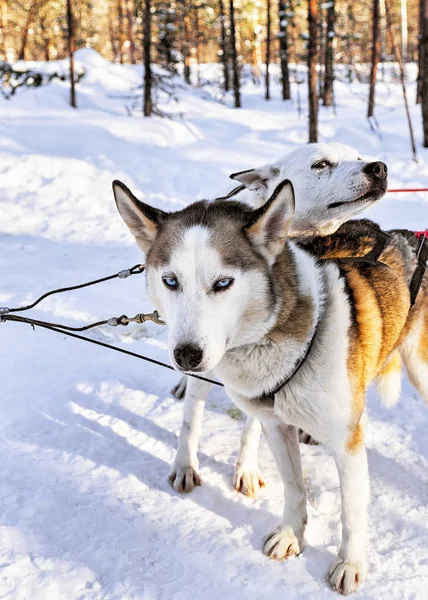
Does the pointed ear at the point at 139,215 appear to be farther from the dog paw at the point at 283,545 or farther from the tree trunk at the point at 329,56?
the tree trunk at the point at 329,56

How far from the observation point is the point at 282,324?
2189 mm

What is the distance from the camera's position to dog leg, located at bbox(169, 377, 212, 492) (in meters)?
3.10

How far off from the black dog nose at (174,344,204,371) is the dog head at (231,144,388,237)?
1.40 metres

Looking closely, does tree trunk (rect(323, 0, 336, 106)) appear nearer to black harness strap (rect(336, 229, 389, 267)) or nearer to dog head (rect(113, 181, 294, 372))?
black harness strap (rect(336, 229, 389, 267))

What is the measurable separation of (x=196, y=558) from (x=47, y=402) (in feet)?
5.53

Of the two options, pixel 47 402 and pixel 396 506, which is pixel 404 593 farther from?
pixel 47 402

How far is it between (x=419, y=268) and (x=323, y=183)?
747mm

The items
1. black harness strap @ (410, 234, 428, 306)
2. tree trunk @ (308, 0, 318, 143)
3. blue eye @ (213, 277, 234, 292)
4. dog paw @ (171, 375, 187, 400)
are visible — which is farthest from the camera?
tree trunk @ (308, 0, 318, 143)

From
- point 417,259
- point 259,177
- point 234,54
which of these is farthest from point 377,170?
point 234,54

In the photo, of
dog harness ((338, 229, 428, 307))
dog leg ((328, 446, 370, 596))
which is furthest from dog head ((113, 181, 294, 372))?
dog leg ((328, 446, 370, 596))

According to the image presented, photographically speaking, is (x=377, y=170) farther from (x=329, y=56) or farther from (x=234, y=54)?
(x=234, y=54)

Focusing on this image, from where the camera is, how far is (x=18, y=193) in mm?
9945

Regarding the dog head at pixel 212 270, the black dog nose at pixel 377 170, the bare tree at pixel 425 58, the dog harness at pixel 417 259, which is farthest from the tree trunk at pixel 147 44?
the dog head at pixel 212 270

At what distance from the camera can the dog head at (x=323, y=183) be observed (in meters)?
3.03
